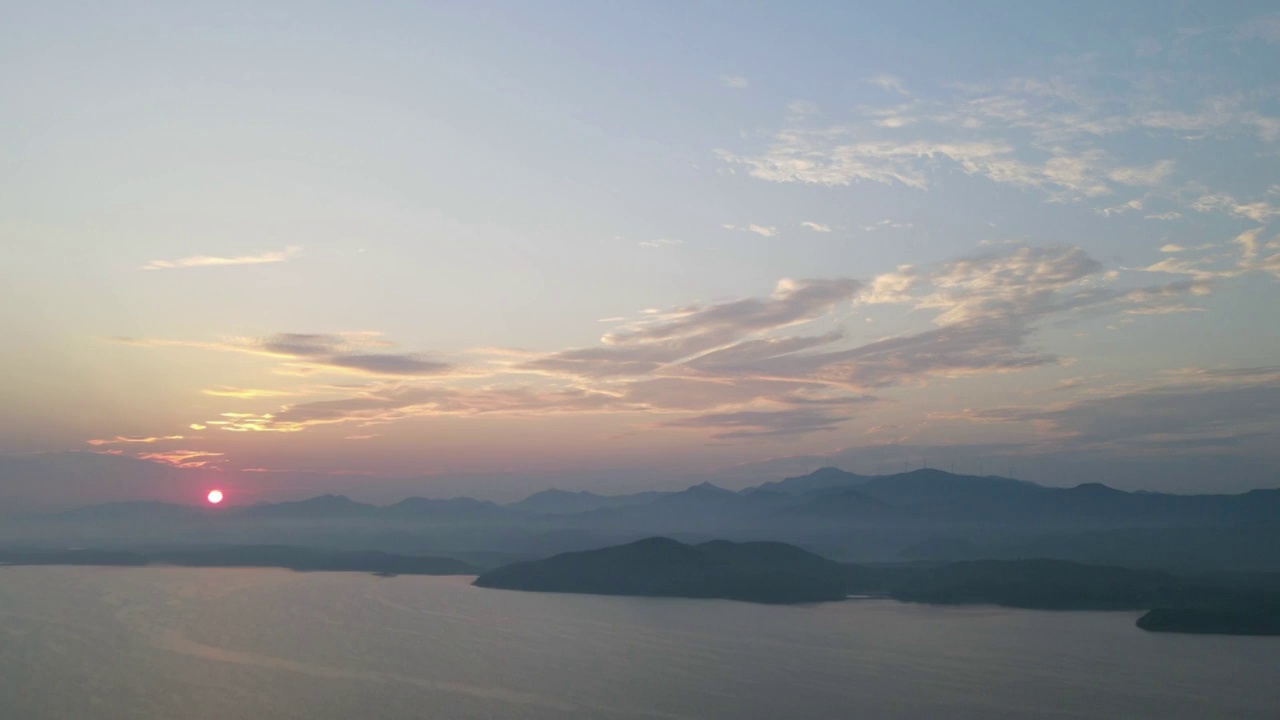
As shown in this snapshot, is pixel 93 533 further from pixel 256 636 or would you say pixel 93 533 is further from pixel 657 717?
pixel 657 717

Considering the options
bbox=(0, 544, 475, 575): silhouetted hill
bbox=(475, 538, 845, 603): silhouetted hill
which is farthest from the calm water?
bbox=(0, 544, 475, 575): silhouetted hill

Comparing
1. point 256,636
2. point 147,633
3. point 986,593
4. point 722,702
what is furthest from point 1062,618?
point 147,633

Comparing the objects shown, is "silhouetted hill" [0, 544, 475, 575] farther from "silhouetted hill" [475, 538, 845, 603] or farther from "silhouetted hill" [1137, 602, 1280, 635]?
"silhouetted hill" [1137, 602, 1280, 635]

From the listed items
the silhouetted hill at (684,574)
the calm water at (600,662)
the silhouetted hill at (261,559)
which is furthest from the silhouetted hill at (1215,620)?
the silhouetted hill at (261,559)

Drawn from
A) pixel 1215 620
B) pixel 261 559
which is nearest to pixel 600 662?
pixel 1215 620

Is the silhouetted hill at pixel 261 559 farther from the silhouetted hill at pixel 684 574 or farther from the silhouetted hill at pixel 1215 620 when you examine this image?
the silhouetted hill at pixel 1215 620

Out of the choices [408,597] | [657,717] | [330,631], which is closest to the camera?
[657,717]
